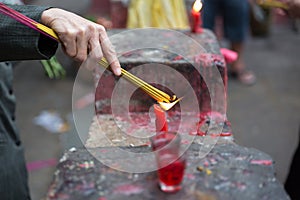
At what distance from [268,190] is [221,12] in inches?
138

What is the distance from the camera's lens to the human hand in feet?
4.03

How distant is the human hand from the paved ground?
1649mm

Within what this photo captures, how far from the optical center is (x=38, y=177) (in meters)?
3.15

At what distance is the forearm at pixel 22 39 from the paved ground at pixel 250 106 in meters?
1.59

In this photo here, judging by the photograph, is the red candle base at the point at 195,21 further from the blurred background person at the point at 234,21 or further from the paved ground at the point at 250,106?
the blurred background person at the point at 234,21

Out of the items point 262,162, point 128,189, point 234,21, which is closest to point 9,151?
point 128,189

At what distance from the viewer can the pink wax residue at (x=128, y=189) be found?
1366 millimetres

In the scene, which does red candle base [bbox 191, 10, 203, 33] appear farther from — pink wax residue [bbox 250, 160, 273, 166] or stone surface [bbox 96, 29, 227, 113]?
pink wax residue [bbox 250, 160, 273, 166]

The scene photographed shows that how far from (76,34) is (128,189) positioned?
0.51 meters

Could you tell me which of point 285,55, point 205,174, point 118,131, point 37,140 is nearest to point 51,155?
point 37,140

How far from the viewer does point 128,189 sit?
1380 mm

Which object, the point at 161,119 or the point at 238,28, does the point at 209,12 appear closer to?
the point at 238,28

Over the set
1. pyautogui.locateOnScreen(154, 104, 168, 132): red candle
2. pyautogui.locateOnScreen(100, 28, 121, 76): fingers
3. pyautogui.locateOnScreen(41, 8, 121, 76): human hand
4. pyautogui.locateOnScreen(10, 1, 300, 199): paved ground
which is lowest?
pyautogui.locateOnScreen(10, 1, 300, 199): paved ground

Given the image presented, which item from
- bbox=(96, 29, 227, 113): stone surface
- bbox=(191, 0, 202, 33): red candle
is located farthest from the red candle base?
bbox=(96, 29, 227, 113): stone surface
